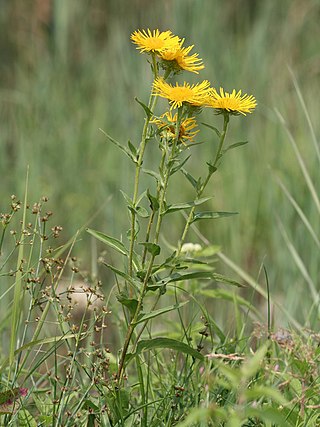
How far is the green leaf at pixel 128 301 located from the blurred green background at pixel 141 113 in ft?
4.19

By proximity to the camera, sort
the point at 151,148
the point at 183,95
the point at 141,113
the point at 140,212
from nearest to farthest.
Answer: the point at 183,95
the point at 140,212
the point at 151,148
the point at 141,113

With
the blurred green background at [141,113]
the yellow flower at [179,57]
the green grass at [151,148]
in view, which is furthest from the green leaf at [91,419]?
the blurred green background at [141,113]

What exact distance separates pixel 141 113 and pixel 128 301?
259cm

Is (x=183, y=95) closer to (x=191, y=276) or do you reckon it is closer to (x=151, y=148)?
(x=191, y=276)

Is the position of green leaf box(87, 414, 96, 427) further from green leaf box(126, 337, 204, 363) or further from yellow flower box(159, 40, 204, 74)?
yellow flower box(159, 40, 204, 74)

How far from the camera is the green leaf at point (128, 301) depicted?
154cm

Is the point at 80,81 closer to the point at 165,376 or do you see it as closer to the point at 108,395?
the point at 165,376

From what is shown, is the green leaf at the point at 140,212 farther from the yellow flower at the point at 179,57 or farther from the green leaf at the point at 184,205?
the yellow flower at the point at 179,57

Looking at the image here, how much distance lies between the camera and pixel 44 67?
15.2 feet

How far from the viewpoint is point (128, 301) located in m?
1.55

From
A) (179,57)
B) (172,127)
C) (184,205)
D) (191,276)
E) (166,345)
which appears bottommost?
(166,345)

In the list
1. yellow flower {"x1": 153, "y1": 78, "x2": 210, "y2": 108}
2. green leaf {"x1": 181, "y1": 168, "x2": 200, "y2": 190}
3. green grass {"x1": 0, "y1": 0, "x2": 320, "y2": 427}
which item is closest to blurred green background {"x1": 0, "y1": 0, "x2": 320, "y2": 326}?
green grass {"x1": 0, "y1": 0, "x2": 320, "y2": 427}

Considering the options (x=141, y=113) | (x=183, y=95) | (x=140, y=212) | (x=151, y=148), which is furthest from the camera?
(x=141, y=113)

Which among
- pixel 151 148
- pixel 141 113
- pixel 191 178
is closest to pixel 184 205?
pixel 191 178
